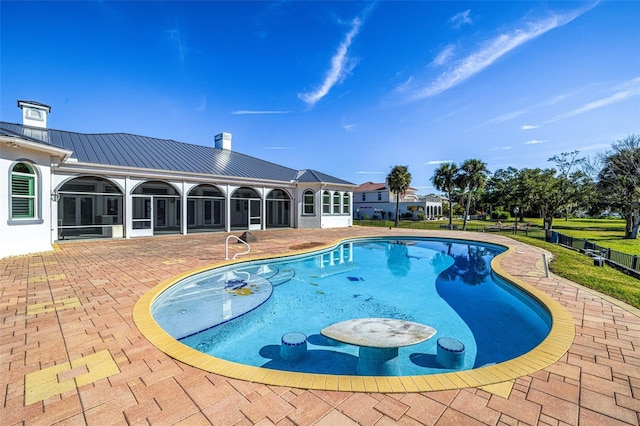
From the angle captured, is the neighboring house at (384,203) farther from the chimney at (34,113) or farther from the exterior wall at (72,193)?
the chimney at (34,113)

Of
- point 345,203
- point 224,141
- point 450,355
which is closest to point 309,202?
point 345,203

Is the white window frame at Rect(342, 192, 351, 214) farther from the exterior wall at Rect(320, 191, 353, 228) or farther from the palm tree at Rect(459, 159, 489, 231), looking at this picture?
the palm tree at Rect(459, 159, 489, 231)

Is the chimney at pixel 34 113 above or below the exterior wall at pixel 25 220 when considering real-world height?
→ above

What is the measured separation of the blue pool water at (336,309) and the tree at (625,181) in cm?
2403

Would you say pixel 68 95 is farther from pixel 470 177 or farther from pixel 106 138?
pixel 470 177

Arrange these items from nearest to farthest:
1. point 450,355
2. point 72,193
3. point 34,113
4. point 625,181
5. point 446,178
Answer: point 450,355 → point 72,193 → point 34,113 → point 625,181 → point 446,178

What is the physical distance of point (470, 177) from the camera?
28.1m

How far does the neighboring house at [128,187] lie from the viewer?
374 inches

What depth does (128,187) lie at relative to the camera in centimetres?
1413

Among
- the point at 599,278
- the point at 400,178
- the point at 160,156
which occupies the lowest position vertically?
the point at 599,278

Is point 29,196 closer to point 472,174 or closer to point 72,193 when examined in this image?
point 72,193

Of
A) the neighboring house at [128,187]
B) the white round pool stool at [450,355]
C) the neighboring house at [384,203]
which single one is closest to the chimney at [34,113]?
the neighboring house at [128,187]

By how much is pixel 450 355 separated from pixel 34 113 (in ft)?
77.4

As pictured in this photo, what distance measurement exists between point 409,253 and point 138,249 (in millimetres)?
11941
